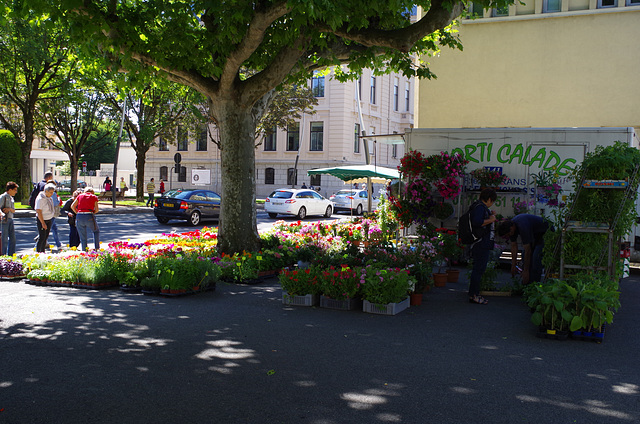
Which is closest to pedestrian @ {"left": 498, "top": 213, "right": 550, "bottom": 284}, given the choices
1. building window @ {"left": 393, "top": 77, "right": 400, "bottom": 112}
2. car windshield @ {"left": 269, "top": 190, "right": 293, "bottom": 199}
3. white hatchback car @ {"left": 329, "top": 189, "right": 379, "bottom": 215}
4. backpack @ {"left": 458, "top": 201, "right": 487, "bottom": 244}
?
backpack @ {"left": 458, "top": 201, "right": 487, "bottom": 244}

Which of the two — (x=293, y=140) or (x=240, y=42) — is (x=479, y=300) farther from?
(x=293, y=140)

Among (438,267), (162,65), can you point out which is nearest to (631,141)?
(438,267)

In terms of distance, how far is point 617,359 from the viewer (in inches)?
233

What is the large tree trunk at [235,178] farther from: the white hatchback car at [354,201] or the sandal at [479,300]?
the white hatchback car at [354,201]

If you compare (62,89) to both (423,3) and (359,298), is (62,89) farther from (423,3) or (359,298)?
(359,298)

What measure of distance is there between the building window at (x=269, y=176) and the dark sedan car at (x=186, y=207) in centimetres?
2639

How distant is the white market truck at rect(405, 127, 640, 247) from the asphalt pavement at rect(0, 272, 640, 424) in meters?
4.66

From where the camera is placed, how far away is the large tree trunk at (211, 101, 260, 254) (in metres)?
11.9

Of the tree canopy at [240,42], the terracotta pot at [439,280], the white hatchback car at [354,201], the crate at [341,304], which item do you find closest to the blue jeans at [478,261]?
the terracotta pot at [439,280]

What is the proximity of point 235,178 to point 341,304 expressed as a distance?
4.83m

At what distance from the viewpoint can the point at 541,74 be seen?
71.8 ft

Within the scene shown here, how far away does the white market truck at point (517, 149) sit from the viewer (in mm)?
12055

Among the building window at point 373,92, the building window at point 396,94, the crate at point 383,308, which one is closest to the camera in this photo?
the crate at point 383,308

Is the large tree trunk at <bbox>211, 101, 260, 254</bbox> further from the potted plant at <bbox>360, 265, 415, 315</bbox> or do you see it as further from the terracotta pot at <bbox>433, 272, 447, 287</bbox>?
the potted plant at <bbox>360, 265, 415, 315</bbox>
